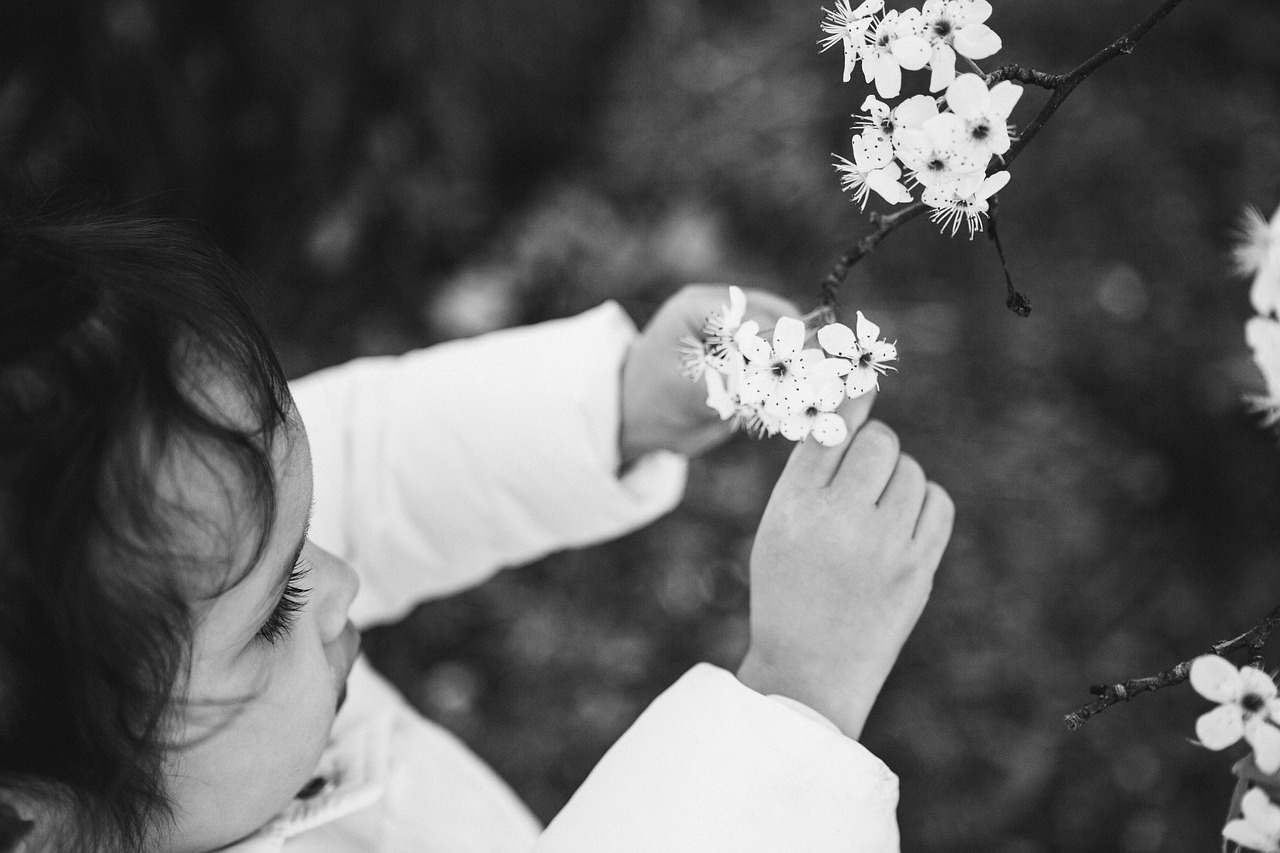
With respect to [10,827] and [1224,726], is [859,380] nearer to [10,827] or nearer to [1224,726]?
[1224,726]

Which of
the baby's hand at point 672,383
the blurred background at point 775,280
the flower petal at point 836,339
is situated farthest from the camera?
the blurred background at point 775,280

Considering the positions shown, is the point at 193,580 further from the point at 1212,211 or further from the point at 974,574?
the point at 1212,211

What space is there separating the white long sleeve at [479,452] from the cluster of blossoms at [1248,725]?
63 centimetres

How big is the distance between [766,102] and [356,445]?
3.72 ft

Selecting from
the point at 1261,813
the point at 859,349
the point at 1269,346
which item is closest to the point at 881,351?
the point at 859,349

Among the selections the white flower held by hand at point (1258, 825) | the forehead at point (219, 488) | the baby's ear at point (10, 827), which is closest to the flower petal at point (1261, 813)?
the white flower held by hand at point (1258, 825)

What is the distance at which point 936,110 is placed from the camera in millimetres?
552

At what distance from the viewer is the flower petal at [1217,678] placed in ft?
1.80

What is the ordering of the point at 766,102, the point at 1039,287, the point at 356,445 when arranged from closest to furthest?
the point at 356,445, the point at 1039,287, the point at 766,102

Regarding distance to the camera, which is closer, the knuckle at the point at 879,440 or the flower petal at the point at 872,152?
the flower petal at the point at 872,152

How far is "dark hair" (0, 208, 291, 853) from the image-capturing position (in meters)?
0.59

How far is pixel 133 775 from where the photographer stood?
2.21ft

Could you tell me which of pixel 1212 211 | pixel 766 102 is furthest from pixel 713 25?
pixel 1212 211

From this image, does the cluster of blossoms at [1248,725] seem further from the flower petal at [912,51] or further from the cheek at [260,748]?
the cheek at [260,748]
